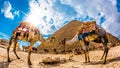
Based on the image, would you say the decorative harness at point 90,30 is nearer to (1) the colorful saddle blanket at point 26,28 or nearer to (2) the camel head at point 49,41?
(2) the camel head at point 49,41

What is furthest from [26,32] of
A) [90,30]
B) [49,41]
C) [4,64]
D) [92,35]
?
[92,35]

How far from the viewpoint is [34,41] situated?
17500 millimetres

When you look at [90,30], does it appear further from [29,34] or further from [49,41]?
[29,34]

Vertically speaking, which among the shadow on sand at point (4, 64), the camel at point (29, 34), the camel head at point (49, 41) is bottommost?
the shadow on sand at point (4, 64)

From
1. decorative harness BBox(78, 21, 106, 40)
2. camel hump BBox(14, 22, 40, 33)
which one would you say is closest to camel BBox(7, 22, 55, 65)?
camel hump BBox(14, 22, 40, 33)

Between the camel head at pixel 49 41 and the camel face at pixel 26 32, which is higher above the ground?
the camel face at pixel 26 32

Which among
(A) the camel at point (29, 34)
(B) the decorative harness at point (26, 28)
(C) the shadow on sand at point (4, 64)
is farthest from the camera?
(B) the decorative harness at point (26, 28)

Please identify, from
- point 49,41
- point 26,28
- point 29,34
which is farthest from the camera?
point 26,28

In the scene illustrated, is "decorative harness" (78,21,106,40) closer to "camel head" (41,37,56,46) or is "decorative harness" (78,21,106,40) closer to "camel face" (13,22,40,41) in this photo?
"camel head" (41,37,56,46)

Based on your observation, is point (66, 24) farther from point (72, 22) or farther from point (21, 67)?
point (21, 67)

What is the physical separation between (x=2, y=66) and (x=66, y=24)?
38495 mm

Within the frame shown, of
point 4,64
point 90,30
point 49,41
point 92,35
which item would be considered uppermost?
point 90,30

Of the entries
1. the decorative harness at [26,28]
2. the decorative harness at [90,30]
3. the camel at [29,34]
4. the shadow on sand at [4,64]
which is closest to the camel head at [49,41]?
the camel at [29,34]

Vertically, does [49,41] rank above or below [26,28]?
below
